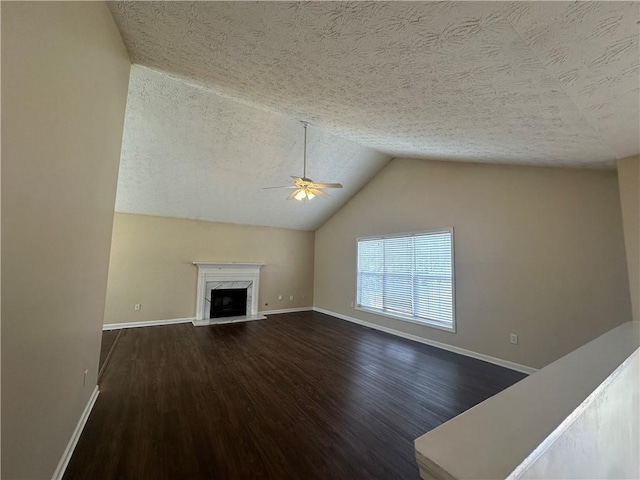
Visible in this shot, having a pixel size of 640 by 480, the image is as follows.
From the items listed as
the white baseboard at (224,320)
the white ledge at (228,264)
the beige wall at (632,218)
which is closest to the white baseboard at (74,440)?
the white baseboard at (224,320)

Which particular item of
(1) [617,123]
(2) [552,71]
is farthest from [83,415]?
(1) [617,123]

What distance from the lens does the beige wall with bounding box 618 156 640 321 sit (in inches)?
90.1

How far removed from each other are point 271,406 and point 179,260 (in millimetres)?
4541

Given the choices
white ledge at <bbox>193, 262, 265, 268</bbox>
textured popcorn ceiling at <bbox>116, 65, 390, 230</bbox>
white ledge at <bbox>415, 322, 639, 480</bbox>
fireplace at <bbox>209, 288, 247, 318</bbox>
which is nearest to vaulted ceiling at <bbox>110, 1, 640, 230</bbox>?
textured popcorn ceiling at <bbox>116, 65, 390, 230</bbox>

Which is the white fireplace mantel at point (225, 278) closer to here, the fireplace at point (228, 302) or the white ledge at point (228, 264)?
Result: the white ledge at point (228, 264)

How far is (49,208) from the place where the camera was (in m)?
1.28

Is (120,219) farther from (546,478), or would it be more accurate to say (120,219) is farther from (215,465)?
(546,478)

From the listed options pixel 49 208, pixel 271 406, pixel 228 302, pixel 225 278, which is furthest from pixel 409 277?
pixel 49 208

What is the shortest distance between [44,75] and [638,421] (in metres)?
3.86

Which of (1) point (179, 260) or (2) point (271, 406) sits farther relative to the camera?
(1) point (179, 260)

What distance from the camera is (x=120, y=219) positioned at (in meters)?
5.39

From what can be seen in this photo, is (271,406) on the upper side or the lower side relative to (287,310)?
lower

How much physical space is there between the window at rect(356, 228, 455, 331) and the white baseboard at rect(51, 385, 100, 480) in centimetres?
460

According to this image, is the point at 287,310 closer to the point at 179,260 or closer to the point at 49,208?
the point at 179,260
